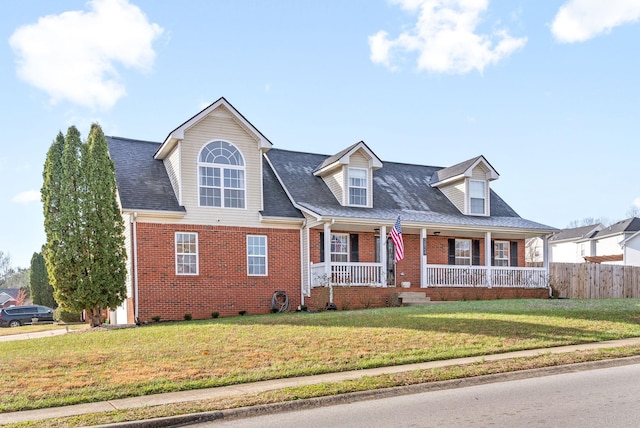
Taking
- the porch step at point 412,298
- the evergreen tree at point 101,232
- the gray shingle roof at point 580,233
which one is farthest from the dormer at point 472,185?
the gray shingle roof at point 580,233

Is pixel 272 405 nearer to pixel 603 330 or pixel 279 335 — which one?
pixel 279 335

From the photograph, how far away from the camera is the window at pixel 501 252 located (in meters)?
28.8

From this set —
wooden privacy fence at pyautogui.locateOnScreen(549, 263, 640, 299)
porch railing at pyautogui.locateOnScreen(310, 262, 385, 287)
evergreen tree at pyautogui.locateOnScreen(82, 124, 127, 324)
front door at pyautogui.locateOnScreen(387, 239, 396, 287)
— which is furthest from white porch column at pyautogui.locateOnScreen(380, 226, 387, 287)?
evergreen tree at pyautogui.locateOnScreen(82, 124, 127, 324)

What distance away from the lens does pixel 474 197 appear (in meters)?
28.4

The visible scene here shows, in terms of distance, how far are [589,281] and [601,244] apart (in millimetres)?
34095

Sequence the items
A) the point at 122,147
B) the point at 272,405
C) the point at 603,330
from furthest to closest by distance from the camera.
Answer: the point at 122,147, the point at 603,330, the point at 272,405

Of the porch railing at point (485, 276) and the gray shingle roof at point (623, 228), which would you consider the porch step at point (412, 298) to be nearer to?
the porch railing at point (485, 276)

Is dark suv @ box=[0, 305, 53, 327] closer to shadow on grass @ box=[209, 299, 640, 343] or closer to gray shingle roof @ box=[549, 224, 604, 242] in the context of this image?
shadow on grass @ box=[209, 299, 640, 343]

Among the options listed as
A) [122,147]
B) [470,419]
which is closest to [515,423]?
[470,419]

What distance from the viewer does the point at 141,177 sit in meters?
22.9

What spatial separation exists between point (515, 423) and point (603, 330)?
8917mm

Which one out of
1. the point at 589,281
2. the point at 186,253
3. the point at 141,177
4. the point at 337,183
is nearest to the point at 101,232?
the point at 186,253

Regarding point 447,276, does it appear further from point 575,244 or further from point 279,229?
point 575,244

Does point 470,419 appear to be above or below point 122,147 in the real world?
below
